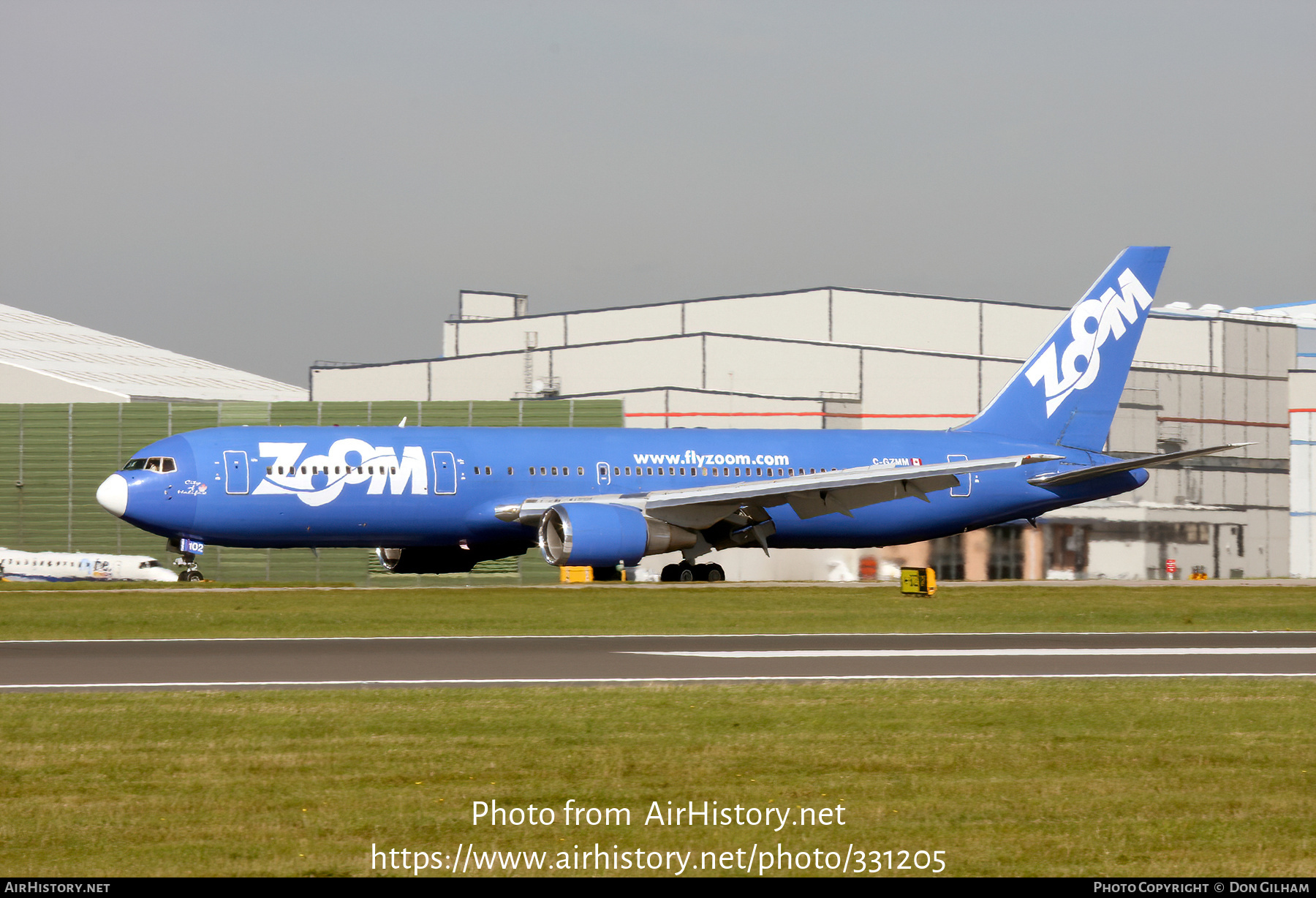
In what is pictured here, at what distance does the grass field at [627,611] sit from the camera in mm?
27844

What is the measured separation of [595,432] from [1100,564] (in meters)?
19.0

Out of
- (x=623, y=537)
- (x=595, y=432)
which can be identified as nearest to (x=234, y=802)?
(x=623, y=537)

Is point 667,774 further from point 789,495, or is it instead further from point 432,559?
point 432,559

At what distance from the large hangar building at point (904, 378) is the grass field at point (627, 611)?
51.1ft

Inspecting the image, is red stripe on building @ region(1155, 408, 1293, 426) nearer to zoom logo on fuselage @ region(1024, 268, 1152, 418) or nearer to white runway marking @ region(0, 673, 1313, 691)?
zoom logo on fuselage @ region(1024, 268, 1152, 418)

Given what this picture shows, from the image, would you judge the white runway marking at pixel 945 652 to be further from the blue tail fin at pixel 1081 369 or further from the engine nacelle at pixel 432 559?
the blue tail fin at pixel 1081 369

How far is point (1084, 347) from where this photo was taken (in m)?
49.3

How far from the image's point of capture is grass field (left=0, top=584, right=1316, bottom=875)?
9.92m

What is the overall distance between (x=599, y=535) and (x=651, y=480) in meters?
5.80

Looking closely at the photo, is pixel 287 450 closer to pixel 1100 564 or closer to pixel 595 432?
pixel 595 432

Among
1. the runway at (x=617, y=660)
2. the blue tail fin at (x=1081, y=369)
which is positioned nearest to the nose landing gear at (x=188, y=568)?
the runway at (x=617, y=660)

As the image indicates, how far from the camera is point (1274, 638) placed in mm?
26859

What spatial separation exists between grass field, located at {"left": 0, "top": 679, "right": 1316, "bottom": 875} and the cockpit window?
76.2ft

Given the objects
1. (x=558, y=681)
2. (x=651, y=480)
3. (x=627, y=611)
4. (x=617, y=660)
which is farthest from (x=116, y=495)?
(x=558, y=681)
